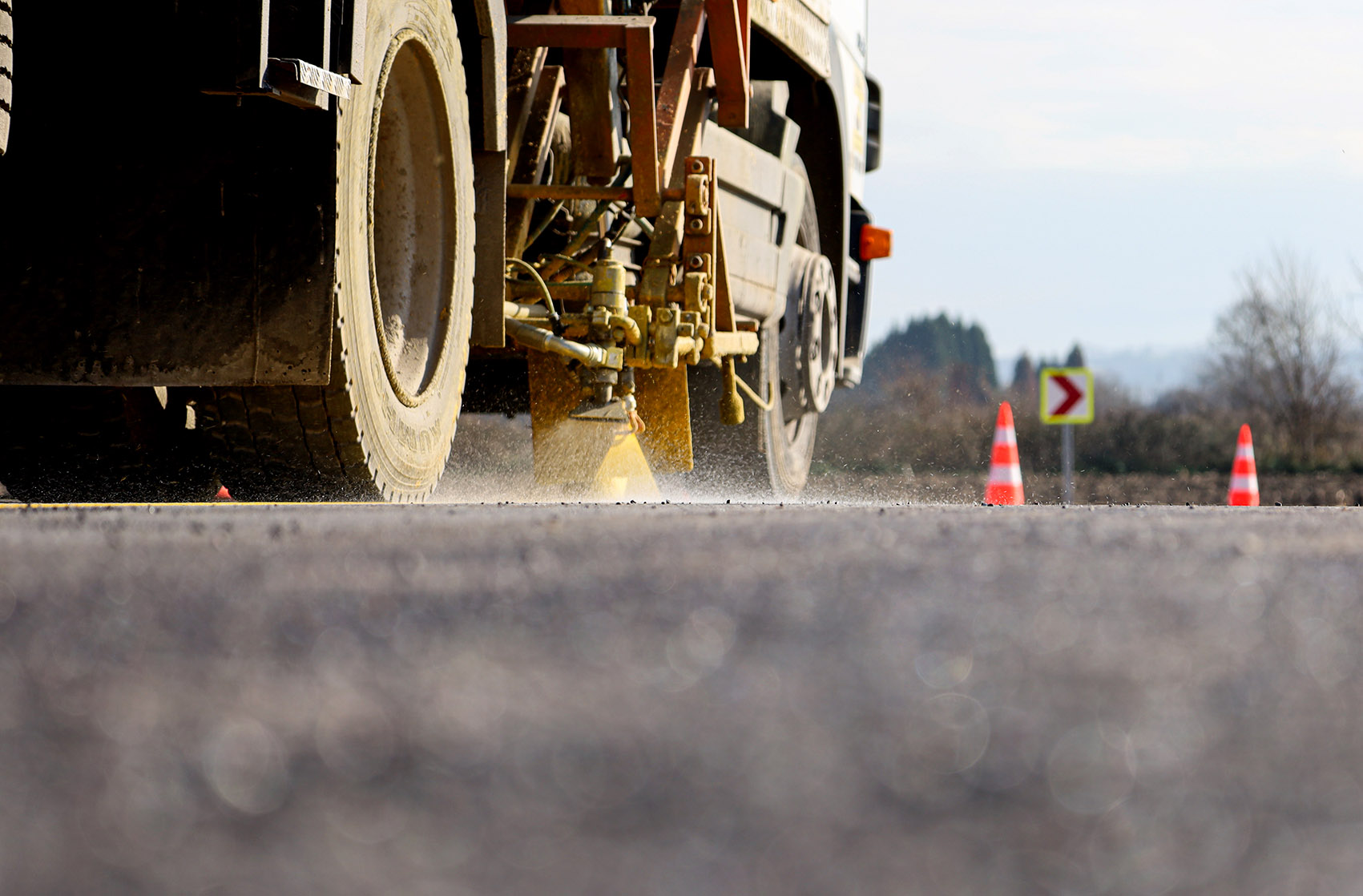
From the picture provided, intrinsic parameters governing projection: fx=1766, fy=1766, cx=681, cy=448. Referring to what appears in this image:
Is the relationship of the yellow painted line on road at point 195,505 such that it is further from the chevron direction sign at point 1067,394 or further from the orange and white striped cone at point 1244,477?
the chevron direction sign at point 1067,394

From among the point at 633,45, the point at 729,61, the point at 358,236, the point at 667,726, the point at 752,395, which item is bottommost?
the point at 667,726

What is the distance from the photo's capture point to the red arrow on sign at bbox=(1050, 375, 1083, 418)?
13297 mm

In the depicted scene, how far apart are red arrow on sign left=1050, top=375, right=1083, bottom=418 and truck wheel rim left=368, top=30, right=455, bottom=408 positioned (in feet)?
31.8

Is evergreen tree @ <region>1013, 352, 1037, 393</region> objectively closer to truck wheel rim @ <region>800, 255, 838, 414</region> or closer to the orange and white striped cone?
the orange and white striped cone

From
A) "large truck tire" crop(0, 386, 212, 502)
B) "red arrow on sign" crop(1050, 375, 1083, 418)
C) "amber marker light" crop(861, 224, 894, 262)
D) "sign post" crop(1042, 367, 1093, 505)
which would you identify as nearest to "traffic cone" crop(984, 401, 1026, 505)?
"amber marker light" crop(861, 224, 894, 262)

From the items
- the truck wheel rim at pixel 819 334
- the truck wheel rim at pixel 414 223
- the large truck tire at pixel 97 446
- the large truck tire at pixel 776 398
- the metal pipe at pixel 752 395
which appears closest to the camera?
the truck wheel rim at pixel 414 223

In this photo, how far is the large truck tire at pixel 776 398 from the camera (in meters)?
6.86

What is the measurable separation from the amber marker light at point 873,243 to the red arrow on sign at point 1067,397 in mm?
4829

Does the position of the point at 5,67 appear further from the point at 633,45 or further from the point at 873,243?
the point at 873,243

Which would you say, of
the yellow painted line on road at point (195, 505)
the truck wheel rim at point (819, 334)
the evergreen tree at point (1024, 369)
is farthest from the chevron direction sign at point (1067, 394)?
the evergreen tree at point (1024, 369)

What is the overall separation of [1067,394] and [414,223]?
991cm

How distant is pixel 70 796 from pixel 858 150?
304 inches

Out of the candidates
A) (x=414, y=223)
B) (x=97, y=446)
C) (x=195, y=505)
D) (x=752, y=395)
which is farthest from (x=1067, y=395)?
(x=195, y=505)

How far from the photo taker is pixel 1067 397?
1338 centimetres
